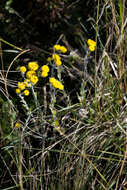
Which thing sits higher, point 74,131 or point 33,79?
point 33,79

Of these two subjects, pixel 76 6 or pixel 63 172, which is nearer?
pixel 63 172

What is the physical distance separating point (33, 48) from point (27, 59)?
0.23 meters

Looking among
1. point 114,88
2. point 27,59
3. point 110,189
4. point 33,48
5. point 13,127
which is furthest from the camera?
point 33,48

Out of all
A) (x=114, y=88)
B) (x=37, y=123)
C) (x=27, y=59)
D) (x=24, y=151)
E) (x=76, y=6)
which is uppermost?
(x=76, y=6)

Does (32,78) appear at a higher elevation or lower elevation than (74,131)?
higher

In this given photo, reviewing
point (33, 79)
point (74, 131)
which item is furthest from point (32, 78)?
point (74, 131)

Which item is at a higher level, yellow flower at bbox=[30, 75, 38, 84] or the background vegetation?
yellow flower at bbox=[30, 75, 38, 84]

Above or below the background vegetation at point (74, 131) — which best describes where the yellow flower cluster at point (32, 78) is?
above

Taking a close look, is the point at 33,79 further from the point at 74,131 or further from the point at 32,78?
the point at 74,131

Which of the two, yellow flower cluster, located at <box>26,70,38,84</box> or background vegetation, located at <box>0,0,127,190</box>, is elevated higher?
yellow flower cluster, located at <box>26,70,38,84</box>

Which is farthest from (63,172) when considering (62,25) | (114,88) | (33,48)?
(62,25)

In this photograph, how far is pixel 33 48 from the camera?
2.27 meters

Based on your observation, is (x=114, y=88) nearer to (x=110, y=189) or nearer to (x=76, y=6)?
(x=110, y=189)

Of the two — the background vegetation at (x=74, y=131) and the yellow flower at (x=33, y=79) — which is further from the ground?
the yellow flower at (x=33, y=79)
